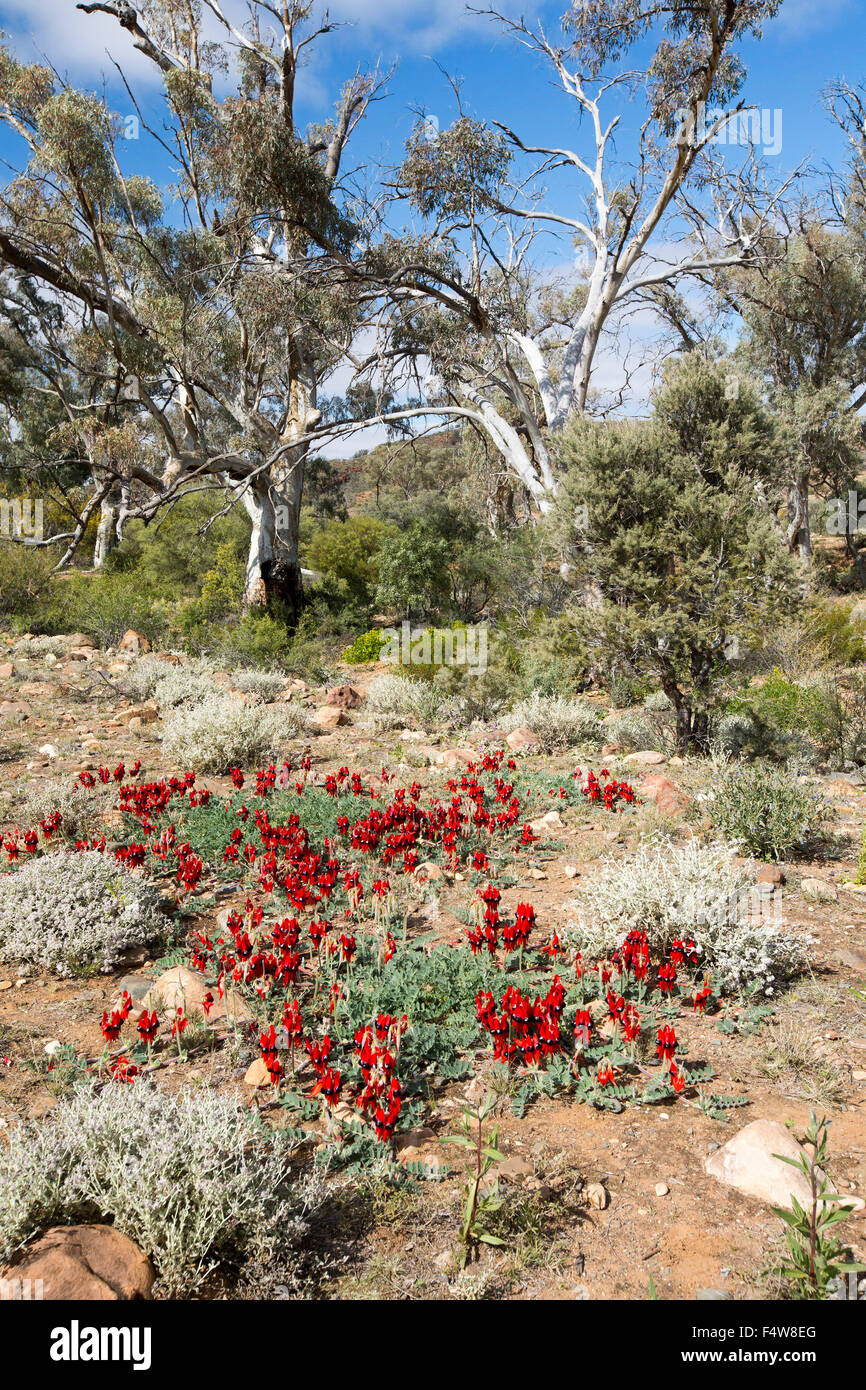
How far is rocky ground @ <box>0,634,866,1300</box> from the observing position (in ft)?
6.65

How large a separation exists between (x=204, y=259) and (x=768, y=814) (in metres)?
15.0

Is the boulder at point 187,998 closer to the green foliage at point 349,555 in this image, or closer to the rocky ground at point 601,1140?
the rocky ground at point 601,1140

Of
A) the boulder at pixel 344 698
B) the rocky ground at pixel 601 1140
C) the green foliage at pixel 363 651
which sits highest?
the green foliage at pixel 363 651

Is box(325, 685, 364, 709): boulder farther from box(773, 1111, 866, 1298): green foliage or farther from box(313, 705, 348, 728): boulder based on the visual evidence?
box(773, 1111, 866, 1298): green foliage

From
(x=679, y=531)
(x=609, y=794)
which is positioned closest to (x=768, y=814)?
(x=609, y=794)

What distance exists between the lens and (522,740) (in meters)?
7.71

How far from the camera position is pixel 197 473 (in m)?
13.0

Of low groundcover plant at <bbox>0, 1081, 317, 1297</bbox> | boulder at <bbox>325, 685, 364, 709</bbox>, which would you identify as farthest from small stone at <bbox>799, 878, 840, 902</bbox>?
boulder at <bbox>325, 685, 364, 709</bbox>

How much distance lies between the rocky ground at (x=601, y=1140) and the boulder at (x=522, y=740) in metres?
2.61

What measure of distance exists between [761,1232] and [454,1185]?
2.83ft

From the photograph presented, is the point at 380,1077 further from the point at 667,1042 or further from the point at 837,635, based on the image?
the point at 837,635

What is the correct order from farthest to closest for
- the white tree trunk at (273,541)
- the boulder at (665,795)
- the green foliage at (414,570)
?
the green foliage at (414,570), the white tree trunk at (273,541), the boulder at (665,795)

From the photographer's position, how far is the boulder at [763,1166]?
88.2 inches

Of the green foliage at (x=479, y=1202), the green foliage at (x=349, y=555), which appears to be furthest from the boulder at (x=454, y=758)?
the green foliage at (x=349, y=555)
